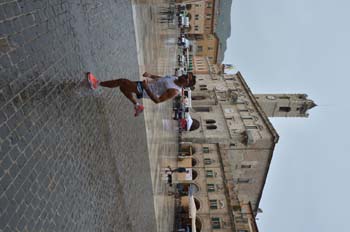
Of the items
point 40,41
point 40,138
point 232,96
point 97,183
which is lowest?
point 232,96

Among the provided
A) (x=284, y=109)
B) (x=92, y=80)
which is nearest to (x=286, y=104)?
(x=284, y=109)

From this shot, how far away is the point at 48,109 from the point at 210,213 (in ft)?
71.1

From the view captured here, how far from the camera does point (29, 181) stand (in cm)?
425

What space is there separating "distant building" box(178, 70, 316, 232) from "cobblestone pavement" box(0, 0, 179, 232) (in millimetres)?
12913

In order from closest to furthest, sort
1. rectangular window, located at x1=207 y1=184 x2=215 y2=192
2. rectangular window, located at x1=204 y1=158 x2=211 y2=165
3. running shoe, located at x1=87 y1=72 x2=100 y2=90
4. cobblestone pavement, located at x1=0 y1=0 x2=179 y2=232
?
cobblestone pavement, located at x1=0 y1=0 x2=179 y2=232, running shoe, located at x1=87 y1=72 x2=100 y2=90, rectangular window, located at x1=207 y1=184 x2=215 y2=192, rectangular window, located at x1=204 y1=158 x2=211 y2=165

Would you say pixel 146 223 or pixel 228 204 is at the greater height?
pixel 146 223

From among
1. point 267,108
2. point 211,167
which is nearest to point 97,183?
point 211,167

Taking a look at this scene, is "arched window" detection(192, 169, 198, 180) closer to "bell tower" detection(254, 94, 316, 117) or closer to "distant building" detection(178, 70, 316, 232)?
"distant building" detection(178, 70, 316, 232)

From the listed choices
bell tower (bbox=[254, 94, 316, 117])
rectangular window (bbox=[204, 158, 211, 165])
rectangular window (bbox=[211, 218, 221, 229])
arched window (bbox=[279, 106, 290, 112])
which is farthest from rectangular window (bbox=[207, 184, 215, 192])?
arched window (bbox=[279, 106, 290, 112])

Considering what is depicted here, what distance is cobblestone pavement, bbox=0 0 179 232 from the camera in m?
4.04

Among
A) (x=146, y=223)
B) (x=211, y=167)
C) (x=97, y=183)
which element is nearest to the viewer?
(x=97, y=183)

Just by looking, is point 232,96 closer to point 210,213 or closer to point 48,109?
point 210,213

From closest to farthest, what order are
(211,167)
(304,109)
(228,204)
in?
(228,204) → (211,167) → (304,109)

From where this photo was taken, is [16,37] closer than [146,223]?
Yes
